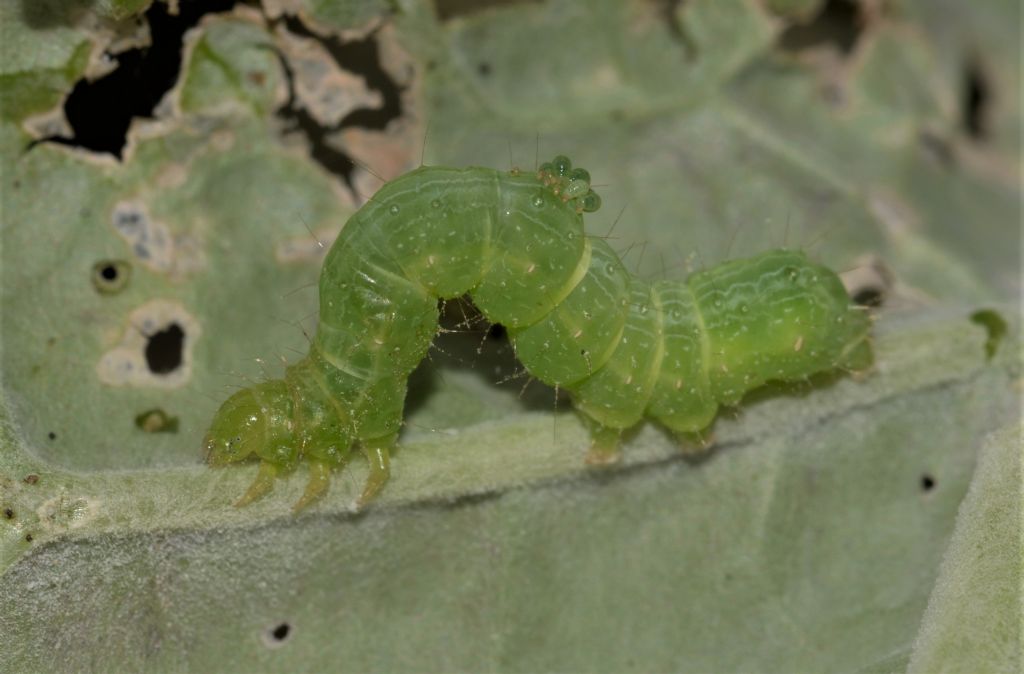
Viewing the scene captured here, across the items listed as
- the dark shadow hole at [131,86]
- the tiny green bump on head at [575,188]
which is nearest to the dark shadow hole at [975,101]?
the tiny green bump on head at [575,188]

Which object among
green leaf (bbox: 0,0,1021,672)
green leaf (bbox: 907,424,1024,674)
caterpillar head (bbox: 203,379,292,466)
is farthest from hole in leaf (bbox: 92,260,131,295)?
green leaf (bbox: 907,424,1024,674)

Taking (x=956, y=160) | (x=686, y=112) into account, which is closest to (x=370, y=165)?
(x=686, y=112)

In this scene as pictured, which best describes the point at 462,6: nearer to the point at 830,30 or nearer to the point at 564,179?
the point at 564,179

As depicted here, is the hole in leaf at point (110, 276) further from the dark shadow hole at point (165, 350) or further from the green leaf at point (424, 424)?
the dark shadow hole at point (165, 350)

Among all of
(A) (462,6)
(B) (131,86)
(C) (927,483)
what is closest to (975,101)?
(C) (927,483)

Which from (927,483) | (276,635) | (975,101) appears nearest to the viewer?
(276,635)

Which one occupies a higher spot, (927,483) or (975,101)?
(975,101)

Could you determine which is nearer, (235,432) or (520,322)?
(235,432)
